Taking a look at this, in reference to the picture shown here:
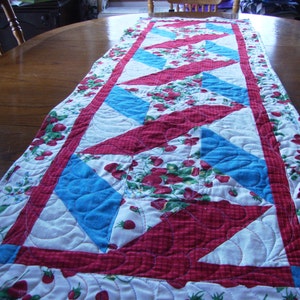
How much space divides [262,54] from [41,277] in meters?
0.99

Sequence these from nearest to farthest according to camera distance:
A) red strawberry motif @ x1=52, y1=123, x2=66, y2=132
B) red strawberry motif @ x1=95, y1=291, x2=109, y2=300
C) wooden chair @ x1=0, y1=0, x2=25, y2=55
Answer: red strawberry motif @ x1=95, y1=291, x2=109, y2=300, red strawberry motif @ x1=52, y1=123, x2=66, y2=132, wooden chair @ x1=0, y1=0, x2=25, y2=55

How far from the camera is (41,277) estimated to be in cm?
43

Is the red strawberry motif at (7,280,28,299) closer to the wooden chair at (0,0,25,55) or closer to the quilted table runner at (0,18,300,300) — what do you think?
the quilted table runner at (0,18,300,300)

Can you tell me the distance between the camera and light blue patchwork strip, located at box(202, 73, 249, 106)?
847mm

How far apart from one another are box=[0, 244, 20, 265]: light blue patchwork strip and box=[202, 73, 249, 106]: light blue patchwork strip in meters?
0.62

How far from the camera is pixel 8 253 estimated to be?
1.51ft

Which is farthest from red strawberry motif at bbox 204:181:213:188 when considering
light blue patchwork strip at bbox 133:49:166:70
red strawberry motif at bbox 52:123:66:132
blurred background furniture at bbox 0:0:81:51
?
blurred background furniture at bbox 0:0:81:51

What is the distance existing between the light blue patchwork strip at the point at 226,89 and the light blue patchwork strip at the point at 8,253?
0.62m

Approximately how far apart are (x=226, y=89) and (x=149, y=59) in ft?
1.05

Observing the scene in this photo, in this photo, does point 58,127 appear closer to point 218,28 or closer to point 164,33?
point 164,33

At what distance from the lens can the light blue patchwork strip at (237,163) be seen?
1.88 feet

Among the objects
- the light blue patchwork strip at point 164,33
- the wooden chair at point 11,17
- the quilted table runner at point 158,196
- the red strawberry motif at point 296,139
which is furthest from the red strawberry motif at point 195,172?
the wooden chair at point 11,17

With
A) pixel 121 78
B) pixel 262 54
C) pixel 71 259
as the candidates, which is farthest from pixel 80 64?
pixel 71 259

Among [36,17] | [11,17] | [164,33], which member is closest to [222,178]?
[164,33]
